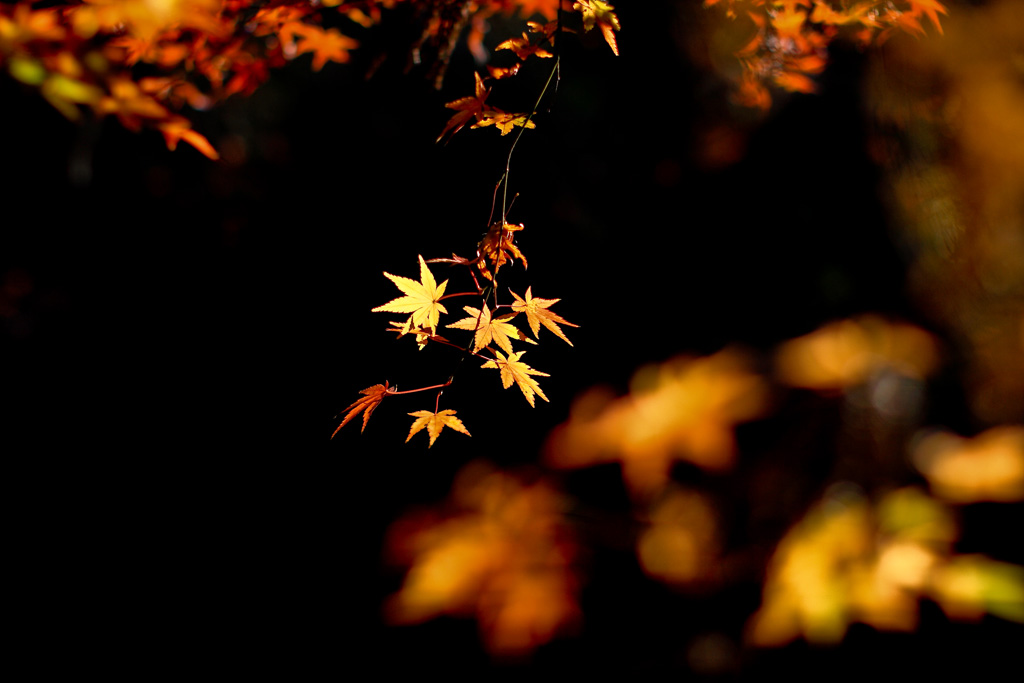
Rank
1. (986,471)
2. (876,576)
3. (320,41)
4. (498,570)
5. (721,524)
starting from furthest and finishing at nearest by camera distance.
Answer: (721,524) → (986,471) → (498,570) → (876,576) → (320,41)

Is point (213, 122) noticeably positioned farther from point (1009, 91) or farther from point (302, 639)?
point (1009, 91)

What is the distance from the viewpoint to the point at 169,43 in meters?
1.19

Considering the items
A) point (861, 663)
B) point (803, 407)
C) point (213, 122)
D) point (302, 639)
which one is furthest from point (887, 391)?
point (213, 122)

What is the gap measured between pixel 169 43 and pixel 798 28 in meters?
1.55

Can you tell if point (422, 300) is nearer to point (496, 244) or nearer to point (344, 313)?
point (496, 244)

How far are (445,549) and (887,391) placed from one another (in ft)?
8.54

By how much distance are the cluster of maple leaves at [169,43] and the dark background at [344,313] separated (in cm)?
127

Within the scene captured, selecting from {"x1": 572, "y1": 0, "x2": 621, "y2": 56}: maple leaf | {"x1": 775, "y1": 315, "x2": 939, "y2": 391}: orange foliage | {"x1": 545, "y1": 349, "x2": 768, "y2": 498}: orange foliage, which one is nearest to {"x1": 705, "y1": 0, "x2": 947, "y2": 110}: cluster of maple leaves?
{"x1": 572, "y1": 0, "x2": 621, "y2": 56}: maple leaf

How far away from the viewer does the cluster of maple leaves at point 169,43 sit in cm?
64

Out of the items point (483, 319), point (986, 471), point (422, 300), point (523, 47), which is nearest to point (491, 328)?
point (483, 319)

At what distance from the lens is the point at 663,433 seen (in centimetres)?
234

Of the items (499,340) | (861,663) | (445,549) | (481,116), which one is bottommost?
(861,663)

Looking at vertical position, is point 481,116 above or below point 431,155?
above

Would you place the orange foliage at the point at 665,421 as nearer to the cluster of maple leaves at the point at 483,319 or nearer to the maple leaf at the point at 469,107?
Answer: the cluster of maple leaves at the point at 483,319
